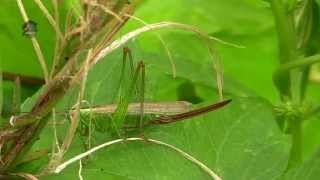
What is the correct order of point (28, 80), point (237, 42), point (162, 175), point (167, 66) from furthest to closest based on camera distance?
point (237, 42) < point (28, 80) < point (167, 66) < point (162, 175)

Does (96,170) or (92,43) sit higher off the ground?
(92,43)

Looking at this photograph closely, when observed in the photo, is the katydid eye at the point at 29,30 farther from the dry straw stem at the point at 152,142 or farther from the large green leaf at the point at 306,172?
the large green leaf at the point at 306,172

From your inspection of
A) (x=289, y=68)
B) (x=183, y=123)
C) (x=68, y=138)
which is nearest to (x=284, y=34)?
(x=289, y=68)

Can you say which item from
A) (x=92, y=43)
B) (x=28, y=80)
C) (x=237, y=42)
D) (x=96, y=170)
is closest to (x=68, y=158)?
(x=96, y=170)

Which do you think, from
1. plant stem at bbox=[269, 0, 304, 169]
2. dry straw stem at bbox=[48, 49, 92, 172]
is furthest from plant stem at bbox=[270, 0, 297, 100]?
dry straw stem at bbox=[48, 49, 92, 172]

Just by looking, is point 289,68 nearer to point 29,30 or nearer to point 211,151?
point 211,151

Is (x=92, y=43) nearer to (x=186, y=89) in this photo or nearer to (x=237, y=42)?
(x=186, y=89)

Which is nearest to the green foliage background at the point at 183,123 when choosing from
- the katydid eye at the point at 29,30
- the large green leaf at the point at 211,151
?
the large green leaf at the point at 211,151

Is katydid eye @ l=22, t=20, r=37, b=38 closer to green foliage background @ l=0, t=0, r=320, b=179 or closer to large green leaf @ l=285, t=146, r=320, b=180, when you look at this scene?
green foliage background @ l=0, t=0, r=320, b=179
